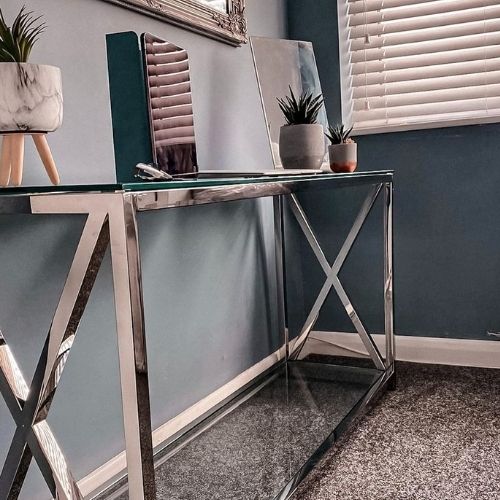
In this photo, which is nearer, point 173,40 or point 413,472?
point 413,472

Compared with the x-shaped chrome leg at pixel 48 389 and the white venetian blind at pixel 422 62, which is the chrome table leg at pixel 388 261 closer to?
the white venetian blind at pixel 422 62

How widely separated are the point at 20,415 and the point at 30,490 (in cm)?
28

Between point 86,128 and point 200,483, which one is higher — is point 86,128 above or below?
above

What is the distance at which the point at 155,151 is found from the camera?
44.0 inches

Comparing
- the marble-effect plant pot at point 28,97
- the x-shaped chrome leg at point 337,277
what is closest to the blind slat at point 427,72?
the x-shaped chrome leg at point 337,277

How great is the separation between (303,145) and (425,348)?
3.08ft

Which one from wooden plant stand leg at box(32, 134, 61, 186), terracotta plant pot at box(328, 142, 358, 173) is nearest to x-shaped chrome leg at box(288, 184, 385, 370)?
terracotta plant pot at box(328, 142, 358, 173)

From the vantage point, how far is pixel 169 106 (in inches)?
47.3

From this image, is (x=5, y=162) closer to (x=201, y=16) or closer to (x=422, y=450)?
(x=201, y=16)

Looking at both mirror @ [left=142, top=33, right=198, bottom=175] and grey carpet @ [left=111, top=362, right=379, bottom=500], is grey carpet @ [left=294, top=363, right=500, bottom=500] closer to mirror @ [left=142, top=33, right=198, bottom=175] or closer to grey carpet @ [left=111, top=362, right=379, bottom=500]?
grey carpet @ [left=111, top=362, right=379, bottom=500]

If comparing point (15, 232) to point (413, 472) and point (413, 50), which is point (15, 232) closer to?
point (413, 472)

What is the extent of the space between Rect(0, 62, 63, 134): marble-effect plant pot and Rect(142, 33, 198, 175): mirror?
0.80ft

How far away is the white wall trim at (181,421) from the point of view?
1215 mm

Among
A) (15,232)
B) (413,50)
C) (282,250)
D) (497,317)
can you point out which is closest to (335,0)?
(413,50)
